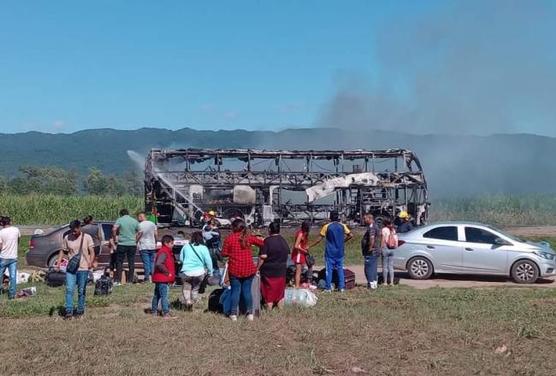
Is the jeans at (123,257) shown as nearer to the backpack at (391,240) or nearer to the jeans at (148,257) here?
the jeans at (148,257)

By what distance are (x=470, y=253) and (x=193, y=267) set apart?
760cm

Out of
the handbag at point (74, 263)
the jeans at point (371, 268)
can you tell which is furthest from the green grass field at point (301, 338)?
the jeans at point (371, 268)

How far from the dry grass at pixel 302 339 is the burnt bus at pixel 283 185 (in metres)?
16.9

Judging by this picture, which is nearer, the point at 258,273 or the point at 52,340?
the point at 52,340

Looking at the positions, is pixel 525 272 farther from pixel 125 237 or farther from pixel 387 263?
pixel 125 237

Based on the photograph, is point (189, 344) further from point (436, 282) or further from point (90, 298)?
point (436, 282)

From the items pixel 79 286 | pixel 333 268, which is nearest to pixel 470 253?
pixel 333 268

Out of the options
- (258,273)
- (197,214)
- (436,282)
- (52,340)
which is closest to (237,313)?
(258,273)

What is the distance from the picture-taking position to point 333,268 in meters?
15.1

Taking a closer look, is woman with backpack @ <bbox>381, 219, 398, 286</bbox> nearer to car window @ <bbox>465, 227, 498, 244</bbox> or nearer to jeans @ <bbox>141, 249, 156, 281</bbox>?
car window @ <bbox>465, 227, 498, 244</bbox>

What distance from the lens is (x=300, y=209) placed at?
31.4 meters

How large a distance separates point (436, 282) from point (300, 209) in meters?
14.2

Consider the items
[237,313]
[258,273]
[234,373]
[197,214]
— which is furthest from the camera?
[197,214]

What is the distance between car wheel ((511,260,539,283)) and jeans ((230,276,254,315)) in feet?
26.2
